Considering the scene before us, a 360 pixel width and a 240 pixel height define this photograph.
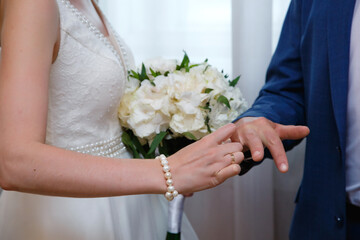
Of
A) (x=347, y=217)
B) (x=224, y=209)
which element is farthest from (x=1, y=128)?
(x=224, y=209)

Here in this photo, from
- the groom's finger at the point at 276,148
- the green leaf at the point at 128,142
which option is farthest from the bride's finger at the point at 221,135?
the green leaf at the point at 128,142

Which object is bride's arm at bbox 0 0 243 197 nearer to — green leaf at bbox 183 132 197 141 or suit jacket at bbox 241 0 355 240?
green leaf at bbox 183 132 197 141

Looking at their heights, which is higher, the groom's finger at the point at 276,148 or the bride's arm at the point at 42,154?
the bride's arm at the point at 42,154

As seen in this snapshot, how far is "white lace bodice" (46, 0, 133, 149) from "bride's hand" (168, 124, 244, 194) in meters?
0.29

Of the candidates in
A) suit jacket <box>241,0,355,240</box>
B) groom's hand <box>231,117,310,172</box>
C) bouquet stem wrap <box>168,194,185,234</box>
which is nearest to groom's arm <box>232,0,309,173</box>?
suit jacket <box>241,0,355,240</box>

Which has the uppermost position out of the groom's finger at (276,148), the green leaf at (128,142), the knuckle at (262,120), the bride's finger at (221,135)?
the bride's finger at (221,135)

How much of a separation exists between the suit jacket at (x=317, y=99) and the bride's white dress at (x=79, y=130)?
0.37m

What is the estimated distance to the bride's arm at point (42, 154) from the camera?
2.17 ft

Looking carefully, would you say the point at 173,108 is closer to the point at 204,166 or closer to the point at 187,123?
the point at 187,123

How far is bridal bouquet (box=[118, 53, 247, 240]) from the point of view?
93cm

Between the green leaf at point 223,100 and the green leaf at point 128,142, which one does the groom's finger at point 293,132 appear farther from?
the green leaf at point 128,142

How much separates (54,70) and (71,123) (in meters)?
0.13

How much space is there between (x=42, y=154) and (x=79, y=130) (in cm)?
26

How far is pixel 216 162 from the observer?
0.70 m
